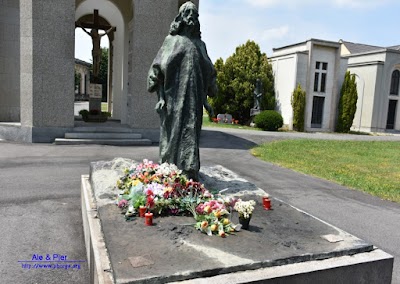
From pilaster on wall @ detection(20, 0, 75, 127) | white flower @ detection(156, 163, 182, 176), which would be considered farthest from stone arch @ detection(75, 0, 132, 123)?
white flower @ detection(156, 163, 182, 176)

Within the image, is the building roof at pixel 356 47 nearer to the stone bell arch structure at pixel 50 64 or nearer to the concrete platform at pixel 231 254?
the stone bell arch structure at pixel 50 64

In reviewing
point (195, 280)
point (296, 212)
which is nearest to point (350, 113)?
point (296, 212)

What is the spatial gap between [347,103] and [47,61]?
75.4 feet

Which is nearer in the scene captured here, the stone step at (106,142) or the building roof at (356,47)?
the stone step at (106,142)

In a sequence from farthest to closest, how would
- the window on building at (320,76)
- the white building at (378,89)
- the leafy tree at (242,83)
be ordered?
the white building at (378,89), the leafy tree at (242,83), the window on building at (320,76)

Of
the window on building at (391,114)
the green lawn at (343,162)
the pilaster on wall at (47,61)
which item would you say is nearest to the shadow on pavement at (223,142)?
the green lawn at (343,162)

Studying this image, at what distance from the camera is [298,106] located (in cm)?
2623

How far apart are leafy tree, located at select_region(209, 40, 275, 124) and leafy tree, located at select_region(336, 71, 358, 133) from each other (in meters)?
5.35

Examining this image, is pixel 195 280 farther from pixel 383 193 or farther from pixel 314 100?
pixel 314 100

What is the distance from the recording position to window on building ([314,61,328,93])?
27297 mm

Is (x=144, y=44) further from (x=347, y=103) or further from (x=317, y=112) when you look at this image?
(x=347, y=103)

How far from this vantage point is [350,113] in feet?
90.3

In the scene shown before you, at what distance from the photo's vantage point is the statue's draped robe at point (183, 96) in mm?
4656

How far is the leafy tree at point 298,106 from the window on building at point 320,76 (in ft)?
6.64
